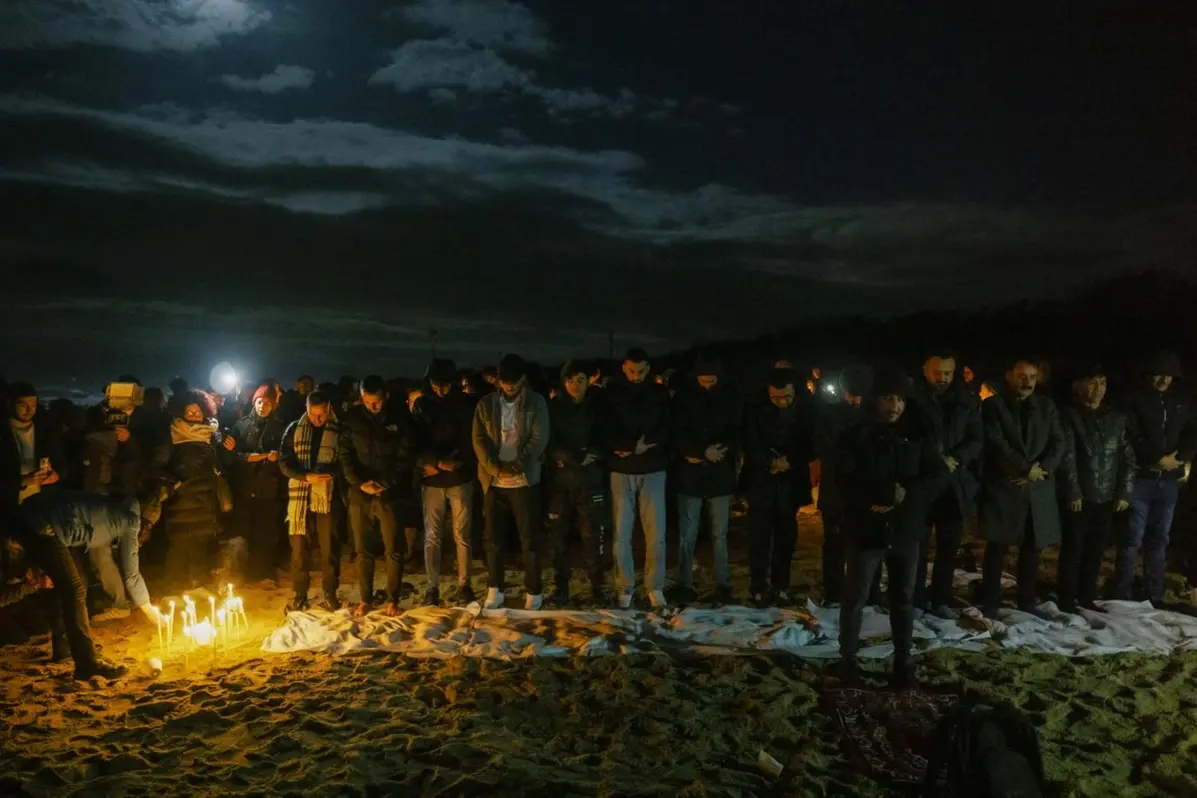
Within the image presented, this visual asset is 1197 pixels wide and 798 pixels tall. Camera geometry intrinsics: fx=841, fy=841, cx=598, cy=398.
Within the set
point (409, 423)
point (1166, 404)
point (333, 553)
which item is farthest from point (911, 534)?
→ point (333, 553)

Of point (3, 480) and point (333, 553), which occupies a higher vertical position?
point (3, 480)

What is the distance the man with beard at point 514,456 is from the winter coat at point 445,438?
0.22 metres

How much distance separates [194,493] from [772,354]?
27447mm

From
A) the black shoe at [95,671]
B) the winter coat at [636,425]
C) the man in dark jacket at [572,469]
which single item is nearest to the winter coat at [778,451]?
the winter coat at [636,425]

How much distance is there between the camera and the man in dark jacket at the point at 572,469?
315 inches

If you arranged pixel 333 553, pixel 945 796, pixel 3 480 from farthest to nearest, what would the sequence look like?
pixel 333 553, pixel 3 480, pixel 945 796

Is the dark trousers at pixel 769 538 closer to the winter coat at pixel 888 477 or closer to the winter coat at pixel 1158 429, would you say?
the winter coat at pixel 888 477

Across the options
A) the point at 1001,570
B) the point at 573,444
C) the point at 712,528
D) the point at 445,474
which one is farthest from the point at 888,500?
the point at 445,474

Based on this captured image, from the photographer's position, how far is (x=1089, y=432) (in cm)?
760

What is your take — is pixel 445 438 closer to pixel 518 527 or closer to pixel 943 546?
pixel 518 527

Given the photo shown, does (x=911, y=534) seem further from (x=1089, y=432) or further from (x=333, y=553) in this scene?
(x=333, y=553)

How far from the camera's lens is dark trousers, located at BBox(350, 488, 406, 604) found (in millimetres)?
7734

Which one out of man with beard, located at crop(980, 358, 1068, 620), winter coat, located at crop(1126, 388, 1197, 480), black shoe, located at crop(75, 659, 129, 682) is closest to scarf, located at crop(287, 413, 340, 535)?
black shoe, located at crop(75, 659, 129, 682)

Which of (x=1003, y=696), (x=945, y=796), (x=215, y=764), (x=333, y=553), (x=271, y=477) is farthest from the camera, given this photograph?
(x=271, y=477)
